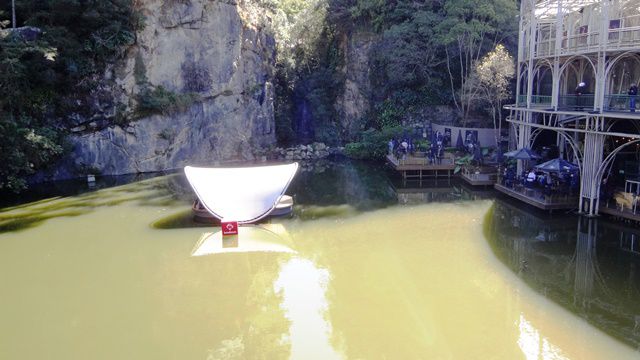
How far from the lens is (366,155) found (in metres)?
39.3

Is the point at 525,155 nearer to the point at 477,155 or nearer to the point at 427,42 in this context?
the point at 477,155

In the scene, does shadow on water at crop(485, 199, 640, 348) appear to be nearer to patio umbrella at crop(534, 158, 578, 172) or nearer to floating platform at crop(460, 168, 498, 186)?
patio umbrella at crop(534, 158, 578, 172)

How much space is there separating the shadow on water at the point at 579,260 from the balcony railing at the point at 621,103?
4357 mm

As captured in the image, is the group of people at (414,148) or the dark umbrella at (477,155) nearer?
the dark umbrella at (477,155)

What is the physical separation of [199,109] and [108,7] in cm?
876

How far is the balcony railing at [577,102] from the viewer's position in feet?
74.2

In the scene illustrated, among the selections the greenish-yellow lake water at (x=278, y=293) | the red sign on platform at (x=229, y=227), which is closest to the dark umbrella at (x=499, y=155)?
the greenish-yellow lake water at (x=278, y=293)

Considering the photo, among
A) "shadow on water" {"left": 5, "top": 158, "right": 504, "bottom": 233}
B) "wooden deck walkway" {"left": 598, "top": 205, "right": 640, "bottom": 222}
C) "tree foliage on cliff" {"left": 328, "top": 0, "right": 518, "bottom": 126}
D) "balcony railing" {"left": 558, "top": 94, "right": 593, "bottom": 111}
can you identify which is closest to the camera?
"wooden deck walkway" {"left": 598, "top": 205, "right": 640, "bottom": 222}

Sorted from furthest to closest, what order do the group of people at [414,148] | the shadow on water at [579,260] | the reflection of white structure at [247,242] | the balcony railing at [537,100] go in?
1. the group of people at [414,148]
2. the balcony railing at [537,100]
3. the reflection of white structure at [247,242]
4. the shadow on water at [579,260]

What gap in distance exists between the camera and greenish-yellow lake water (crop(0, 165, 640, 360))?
480 inches

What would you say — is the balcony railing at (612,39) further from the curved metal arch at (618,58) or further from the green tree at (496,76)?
the green tree at (496,76)

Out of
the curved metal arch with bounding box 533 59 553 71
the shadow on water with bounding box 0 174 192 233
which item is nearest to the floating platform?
the curved metal arch with bounding box 533 59 553 71

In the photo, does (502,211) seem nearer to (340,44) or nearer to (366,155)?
(366,155)

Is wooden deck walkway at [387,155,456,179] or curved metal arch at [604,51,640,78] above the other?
curved metal arch at [604,51,640,78]
